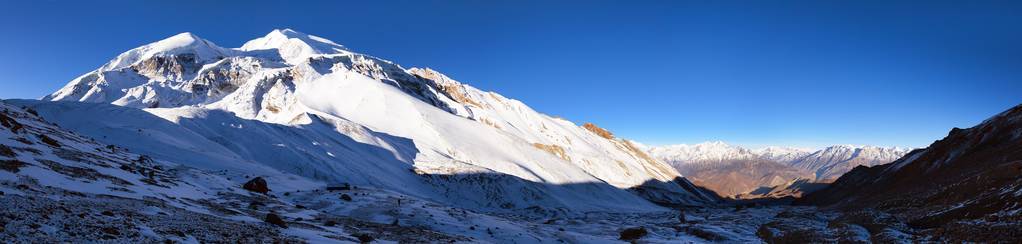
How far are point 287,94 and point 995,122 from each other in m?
170

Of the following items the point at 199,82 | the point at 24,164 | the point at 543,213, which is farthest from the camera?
the point at 199,82

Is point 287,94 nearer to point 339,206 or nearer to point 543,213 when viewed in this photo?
point 543,213

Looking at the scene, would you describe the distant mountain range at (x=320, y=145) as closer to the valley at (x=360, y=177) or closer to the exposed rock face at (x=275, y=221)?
the valley at (x=360, y=177)

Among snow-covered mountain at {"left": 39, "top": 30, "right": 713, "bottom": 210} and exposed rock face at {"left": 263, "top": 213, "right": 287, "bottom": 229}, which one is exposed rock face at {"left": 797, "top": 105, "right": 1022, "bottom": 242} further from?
snow-covered mountain at {"left": 39, "top": 30, "right": 713, "bottom": 210}

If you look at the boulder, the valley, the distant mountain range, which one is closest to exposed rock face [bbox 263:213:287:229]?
the valley


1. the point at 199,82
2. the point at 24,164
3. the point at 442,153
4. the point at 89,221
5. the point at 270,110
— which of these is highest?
the point at 199,82

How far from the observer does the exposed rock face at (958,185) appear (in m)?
25.8

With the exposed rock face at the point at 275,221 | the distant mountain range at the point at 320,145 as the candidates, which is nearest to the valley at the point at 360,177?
the exposed rock face at the point at 275,221

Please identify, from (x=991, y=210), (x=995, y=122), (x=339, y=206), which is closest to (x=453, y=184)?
(x=339, y=206)

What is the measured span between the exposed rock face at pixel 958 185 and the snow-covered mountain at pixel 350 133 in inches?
2098

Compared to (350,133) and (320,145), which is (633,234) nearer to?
(320,145)

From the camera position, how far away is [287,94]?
147 meters

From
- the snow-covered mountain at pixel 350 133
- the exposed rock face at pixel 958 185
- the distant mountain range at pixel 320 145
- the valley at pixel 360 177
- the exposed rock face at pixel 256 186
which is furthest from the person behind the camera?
the snow-covered mountain at pixel 350 133

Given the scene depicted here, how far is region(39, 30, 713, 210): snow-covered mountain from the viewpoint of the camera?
75.0 m
